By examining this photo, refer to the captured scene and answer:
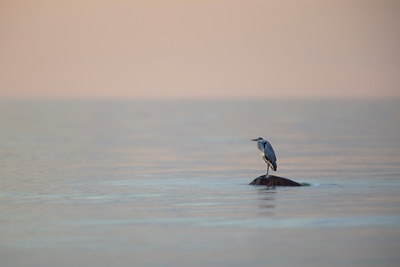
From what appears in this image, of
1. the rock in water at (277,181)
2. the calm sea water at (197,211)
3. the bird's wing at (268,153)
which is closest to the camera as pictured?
the calm sea water at (197,211)

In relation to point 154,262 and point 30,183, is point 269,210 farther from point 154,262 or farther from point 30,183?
point 30,183

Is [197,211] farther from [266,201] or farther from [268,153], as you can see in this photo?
[268,153]

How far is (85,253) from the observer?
482 inches

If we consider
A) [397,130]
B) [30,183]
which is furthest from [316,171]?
[397,130]

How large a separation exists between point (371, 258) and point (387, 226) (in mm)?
2459

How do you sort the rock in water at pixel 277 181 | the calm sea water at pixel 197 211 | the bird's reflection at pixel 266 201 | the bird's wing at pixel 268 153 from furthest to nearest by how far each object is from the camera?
1. the bird's wing at pixel 268 153
2. the rock in water at pixel 277 181
3. the bird's reflection at pixel 266 201
4. the calm sea water at pixel 197 211

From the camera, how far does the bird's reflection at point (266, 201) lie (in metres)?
15.8

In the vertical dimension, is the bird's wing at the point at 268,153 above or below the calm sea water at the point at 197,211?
above

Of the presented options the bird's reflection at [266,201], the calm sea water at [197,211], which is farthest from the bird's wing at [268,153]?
the bird's reflection at [266,201]

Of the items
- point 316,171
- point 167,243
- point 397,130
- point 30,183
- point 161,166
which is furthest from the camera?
point 397,130

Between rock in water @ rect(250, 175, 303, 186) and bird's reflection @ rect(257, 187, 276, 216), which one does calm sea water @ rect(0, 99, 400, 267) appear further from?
rock in water @ rect(250, 175, 303, 186)

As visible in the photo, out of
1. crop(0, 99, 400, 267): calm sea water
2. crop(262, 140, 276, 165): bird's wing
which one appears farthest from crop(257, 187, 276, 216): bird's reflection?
crop(262, 140, 276, 165): bird's wing

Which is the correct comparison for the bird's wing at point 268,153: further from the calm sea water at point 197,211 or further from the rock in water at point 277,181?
the calm sea water at point 197,211

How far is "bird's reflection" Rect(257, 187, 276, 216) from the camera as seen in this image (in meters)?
15.8
